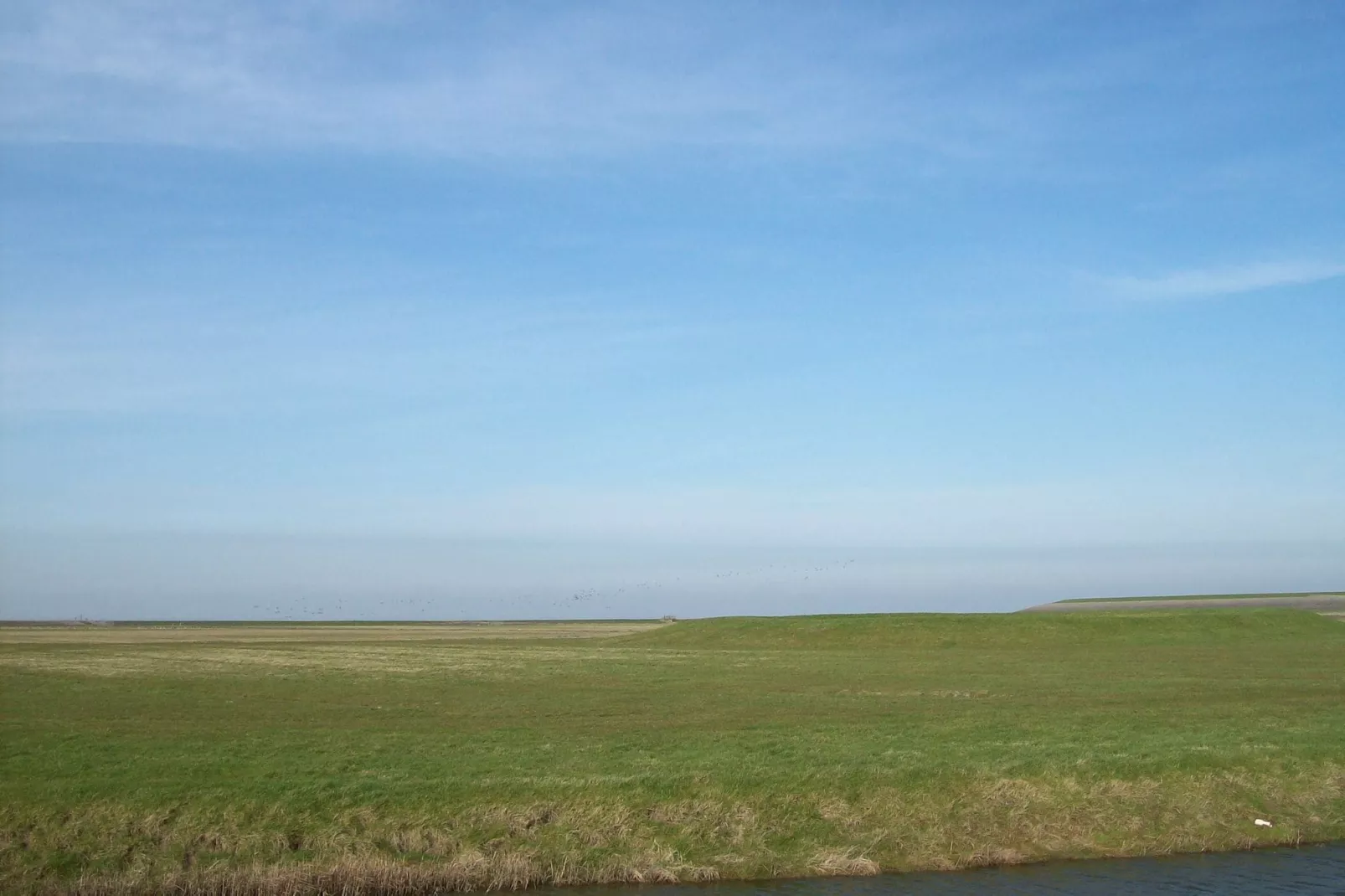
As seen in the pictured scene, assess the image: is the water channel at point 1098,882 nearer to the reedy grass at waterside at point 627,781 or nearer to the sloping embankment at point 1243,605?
the reedy grass at waterside at point 627,781

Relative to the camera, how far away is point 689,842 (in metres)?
21.9

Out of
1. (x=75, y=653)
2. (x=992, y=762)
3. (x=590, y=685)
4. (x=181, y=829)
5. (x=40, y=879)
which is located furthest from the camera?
(x=75, y=653)

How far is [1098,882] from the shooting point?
68.5 feet

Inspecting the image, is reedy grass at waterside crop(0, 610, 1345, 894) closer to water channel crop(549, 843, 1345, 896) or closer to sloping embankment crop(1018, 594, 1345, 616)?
water channel crop(549, 843, 1345, 896)

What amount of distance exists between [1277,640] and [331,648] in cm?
7575

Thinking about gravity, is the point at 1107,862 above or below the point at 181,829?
below

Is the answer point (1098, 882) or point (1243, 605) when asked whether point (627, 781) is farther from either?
point (1243, 605)

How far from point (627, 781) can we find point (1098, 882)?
10.1 metres

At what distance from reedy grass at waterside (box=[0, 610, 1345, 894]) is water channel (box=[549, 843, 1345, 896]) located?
0.49 meters

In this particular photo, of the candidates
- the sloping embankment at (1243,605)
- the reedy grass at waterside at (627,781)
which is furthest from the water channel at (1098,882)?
the sloping embankment at (1243,605)

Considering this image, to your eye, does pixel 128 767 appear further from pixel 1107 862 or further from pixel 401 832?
pixel 1107 862

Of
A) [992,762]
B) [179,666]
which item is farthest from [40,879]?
[179,666]

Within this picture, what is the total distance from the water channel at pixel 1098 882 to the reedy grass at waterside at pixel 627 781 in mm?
495

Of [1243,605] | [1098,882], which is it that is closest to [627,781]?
[1098,882]
